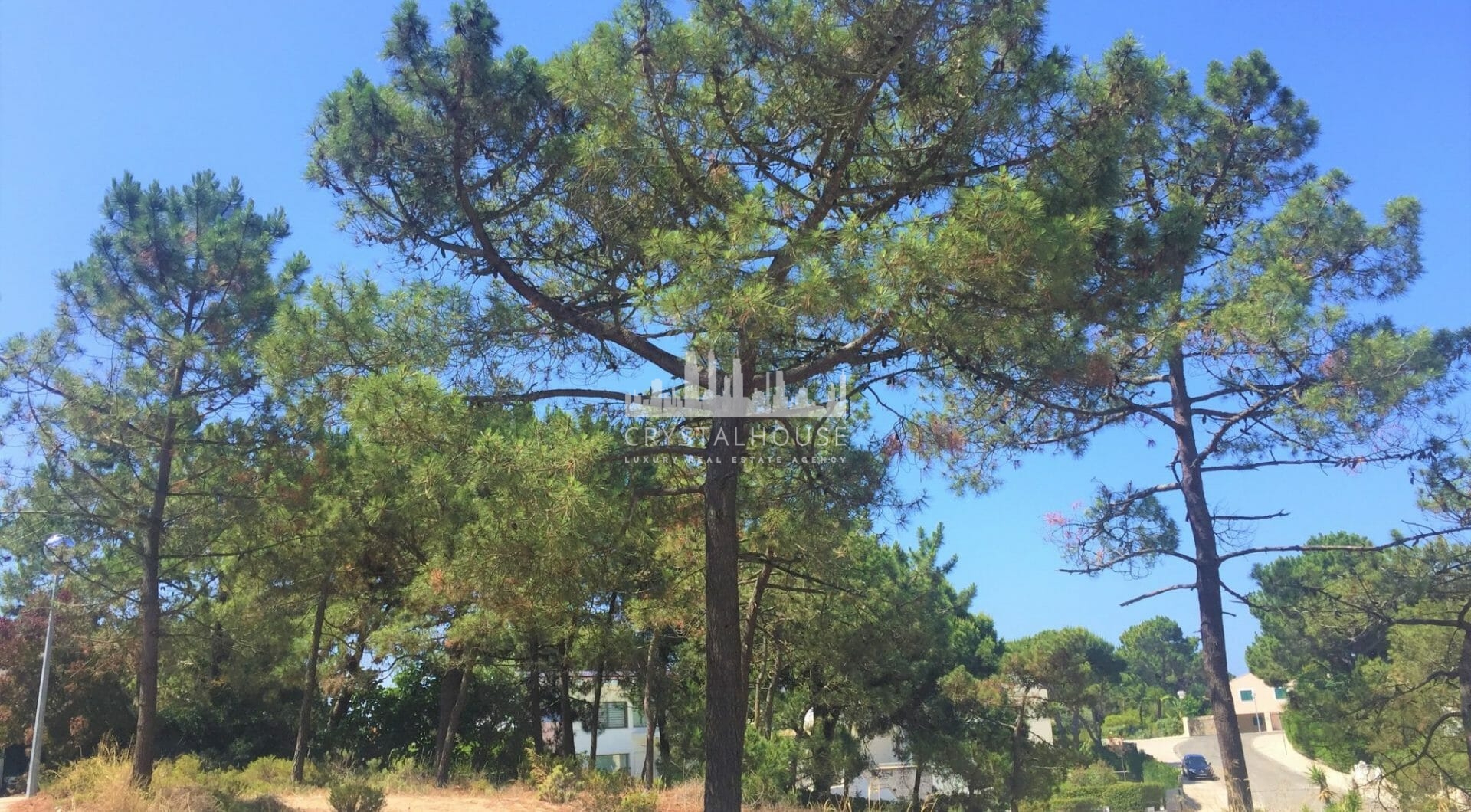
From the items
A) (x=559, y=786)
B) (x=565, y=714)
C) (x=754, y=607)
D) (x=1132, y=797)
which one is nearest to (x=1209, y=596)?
(x=754, y=607)

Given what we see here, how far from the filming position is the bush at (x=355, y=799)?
28.4ft

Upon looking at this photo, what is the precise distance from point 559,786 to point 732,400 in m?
7.02

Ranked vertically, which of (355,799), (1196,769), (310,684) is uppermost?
(310,684)

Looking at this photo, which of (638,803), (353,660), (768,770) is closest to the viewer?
(638,803)

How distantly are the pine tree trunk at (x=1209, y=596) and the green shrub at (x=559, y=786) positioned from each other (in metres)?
7.96

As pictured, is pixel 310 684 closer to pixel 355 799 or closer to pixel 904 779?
pixel 355 799

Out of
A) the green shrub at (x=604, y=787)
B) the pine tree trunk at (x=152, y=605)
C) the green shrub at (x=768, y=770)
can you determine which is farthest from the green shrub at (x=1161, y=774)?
the pine tree trunk at (x=152, y=605)

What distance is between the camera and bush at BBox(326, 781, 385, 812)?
8.65 m

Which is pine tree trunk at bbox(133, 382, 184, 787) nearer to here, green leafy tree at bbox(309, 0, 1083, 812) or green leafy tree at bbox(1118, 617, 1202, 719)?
green leafy tree at bbox(309, 0, 1083, 812)

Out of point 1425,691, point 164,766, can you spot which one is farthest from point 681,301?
point 1425,691

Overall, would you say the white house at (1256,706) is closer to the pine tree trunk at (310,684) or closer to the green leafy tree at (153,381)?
the pine tree trunk at (310,684)

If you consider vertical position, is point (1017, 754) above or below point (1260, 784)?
above

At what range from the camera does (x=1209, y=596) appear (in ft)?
38.0

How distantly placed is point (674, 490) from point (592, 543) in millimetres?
1014
